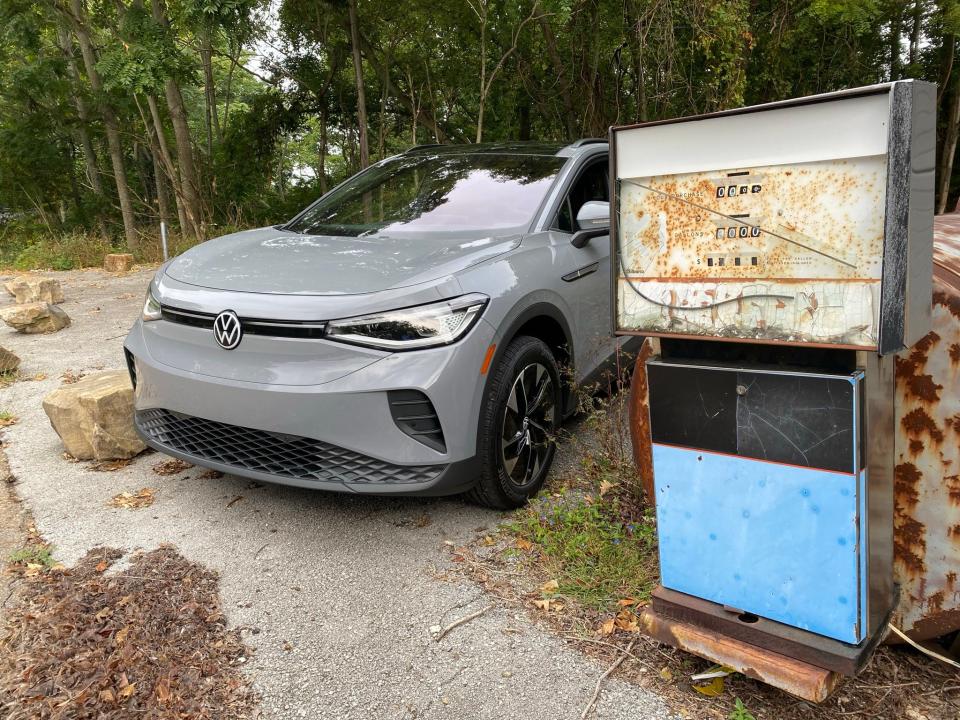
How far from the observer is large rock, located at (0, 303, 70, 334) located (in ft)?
22.0

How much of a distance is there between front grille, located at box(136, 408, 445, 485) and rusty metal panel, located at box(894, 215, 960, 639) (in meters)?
1.53

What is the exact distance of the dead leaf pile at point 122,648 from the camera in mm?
2170

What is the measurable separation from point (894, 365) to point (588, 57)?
9872 millimetres

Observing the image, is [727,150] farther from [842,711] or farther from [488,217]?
[488,217]

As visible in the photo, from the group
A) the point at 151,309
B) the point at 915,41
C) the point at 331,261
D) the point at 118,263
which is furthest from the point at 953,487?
the point at 118,263

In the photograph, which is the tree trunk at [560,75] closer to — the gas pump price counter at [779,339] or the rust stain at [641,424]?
the rust stain at [641,424]

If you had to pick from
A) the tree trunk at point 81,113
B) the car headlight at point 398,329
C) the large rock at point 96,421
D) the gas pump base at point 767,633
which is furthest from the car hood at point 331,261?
the tree trunk at point 81,113

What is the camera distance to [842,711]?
2.08 m

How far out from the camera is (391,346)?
2768 millimetres

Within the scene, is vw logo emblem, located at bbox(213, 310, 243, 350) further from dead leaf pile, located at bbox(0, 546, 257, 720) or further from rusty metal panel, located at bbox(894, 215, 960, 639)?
rusty metal panel, located at bbox(894, 215, 960, 639)

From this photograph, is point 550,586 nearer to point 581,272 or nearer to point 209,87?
point 581,272

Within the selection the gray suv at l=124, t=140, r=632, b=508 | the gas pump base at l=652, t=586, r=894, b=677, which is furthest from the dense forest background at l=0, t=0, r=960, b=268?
the gas pump base at l=652, t=586, r=894, b=677

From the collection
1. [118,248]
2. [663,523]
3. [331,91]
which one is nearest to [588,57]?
[331,91]

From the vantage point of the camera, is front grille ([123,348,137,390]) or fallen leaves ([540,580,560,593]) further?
front grille ([123,348,137,390])
